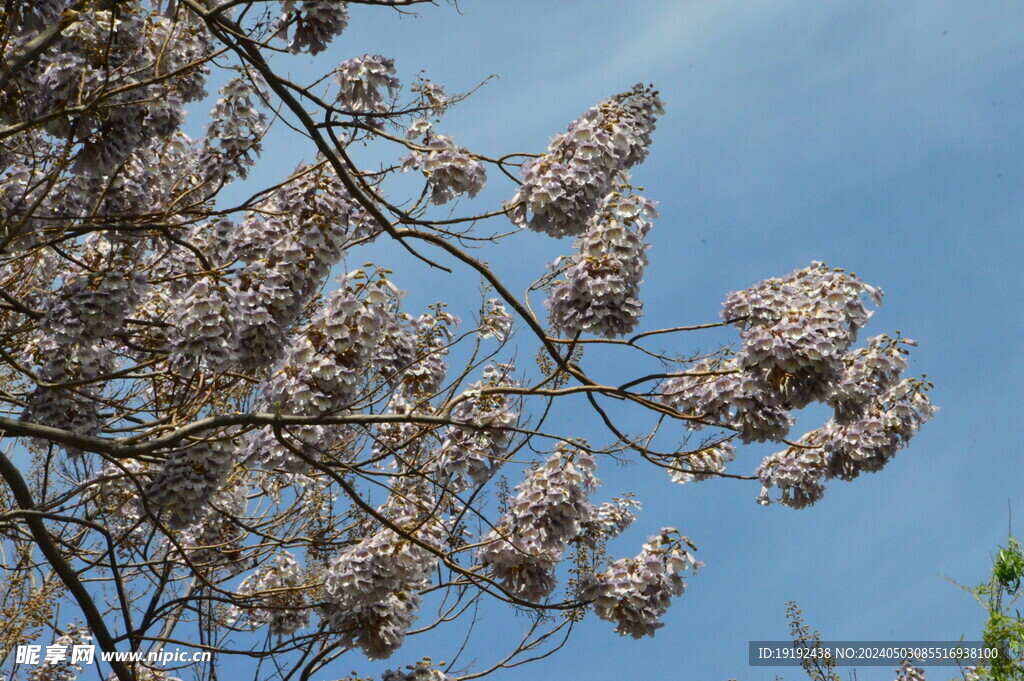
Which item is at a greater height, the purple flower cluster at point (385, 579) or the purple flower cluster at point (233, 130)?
the purple flower cluster at point (233, 130)

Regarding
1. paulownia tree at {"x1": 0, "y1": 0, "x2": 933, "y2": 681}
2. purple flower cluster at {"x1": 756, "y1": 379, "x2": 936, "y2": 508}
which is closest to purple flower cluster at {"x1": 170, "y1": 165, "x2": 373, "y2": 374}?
paulownia tree at {"x1": 0, "y1": 0, "x2": 933, "y2": 681}

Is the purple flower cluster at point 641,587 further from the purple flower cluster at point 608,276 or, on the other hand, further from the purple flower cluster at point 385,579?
the purple flower cluster at point 608,276

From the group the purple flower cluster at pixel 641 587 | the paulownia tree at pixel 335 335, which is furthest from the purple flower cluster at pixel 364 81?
the purple flower cluster at pixel 641 587

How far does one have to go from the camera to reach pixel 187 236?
7160 millimetres

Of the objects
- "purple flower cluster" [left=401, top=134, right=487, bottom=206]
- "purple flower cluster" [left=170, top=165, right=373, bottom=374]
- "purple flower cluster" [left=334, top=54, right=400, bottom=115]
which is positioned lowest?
"purple flower cluster" [left=170, top=165, right=373, bottom=374]

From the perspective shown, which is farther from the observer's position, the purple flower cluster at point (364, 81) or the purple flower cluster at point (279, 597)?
the purple flower cluster at point (279, 597)

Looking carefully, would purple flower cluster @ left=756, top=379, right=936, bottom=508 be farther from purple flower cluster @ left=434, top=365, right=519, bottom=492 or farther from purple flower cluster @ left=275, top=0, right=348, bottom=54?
purple flower cluster @ left=275, top=0, right=348, bottom=54

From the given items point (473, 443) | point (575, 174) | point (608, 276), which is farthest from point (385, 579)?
point (575, 174)

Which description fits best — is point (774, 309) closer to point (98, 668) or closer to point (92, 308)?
point (92, 308)

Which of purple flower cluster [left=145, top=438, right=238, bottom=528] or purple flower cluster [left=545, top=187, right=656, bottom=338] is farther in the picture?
purple flower cluster [left=145, top=438, right=238, bottom=528]

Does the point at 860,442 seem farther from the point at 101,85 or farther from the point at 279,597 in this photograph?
the point at 101,85

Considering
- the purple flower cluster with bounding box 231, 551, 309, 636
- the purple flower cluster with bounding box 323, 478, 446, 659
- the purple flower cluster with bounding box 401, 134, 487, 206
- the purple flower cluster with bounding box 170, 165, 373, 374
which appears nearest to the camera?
the purple flower cluster with bounding box 170, 165, 373, 374

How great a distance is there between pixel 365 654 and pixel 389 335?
2188 mm

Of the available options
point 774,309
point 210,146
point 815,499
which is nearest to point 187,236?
point 210,146
